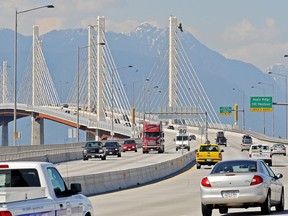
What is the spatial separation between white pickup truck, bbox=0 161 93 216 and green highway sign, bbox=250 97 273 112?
110m

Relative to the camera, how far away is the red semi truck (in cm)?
9019

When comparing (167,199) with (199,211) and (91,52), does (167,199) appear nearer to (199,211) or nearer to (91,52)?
(199,211)

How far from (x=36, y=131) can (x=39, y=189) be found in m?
146

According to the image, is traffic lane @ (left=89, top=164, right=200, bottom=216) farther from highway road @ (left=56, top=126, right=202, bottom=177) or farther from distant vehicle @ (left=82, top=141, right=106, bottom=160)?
distant vehicle @ (left=82, top=141, right=106, bottom=160)

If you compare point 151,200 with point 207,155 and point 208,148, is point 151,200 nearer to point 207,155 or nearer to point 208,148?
point 207,155

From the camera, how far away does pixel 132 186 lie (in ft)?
128

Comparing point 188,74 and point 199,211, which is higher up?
point 188,74

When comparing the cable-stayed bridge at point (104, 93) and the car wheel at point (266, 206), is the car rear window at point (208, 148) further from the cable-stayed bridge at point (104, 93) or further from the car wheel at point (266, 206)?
the cable-stayed bridge at point (104, 93)

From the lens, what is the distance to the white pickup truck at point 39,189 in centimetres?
1220

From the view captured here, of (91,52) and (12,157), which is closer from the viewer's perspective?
(12,157)

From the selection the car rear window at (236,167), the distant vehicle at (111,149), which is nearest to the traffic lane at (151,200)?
the car rear window at (236,167)

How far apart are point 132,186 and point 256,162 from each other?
1673cm

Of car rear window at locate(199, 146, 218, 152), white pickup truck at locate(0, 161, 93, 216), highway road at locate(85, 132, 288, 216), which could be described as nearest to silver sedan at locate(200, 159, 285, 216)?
highway road at locate(85, 132, 288, 216)

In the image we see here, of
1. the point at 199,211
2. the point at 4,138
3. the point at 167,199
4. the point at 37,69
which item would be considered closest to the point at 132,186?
the point at 167,199
